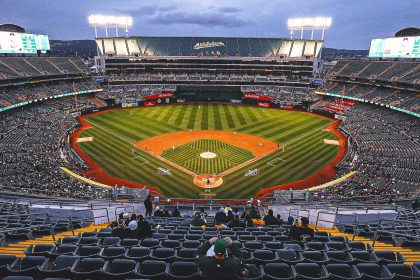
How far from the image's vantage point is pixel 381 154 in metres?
37.3

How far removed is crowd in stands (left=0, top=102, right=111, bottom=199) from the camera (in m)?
28.0

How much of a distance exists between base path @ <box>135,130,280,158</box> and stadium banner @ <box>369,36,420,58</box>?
39.5 metres

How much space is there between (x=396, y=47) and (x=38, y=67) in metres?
83.2

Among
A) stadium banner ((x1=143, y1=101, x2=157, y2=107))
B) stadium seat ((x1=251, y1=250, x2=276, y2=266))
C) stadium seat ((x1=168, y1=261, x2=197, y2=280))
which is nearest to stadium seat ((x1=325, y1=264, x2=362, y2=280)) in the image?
stadium seat ((x1=251, y1=250, x2=276, y2=266))

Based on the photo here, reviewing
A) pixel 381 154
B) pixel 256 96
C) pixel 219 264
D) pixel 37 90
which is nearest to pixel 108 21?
pixel 37 90

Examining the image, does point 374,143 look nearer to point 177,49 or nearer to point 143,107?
point 143,107

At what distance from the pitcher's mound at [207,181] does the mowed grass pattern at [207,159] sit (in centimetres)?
136

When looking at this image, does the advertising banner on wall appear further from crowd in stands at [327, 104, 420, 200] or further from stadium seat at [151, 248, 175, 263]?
stadium seat at [151, 248, 175, 263]

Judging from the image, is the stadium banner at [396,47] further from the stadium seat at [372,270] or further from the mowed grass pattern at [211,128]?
the stadium seat at [372,270]

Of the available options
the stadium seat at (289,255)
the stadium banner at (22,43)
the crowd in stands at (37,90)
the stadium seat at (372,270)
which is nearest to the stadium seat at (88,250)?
the stadium seat at (289,255)

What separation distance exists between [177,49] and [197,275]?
90905 millimetres

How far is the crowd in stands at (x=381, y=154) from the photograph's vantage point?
95.1 feet

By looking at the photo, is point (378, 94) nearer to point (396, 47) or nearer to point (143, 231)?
point (396, 47)

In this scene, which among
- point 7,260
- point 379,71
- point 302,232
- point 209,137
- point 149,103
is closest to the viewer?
point 7,260
